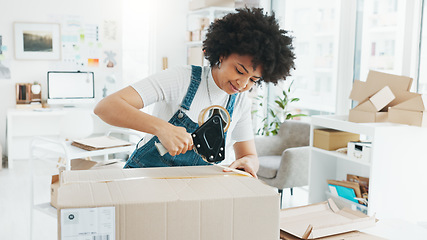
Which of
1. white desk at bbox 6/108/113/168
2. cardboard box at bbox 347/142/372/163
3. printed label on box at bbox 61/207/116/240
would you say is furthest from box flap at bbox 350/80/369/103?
white desk at bbox 6/108/113/168

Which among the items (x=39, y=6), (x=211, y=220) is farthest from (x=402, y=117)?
(x=39, y=6)

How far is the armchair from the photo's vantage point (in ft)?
11.5

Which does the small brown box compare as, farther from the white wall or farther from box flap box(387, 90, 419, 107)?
the white wall

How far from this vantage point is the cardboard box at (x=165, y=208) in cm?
83

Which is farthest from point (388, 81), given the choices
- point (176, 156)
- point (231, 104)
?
point (176, 156)

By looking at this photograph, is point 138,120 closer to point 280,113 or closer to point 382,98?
point 382,98

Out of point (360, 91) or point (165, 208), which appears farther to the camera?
point (360, 91)

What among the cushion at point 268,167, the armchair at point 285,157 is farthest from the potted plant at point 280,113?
the cushion at point 268,167

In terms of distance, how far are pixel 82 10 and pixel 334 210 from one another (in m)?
Answer: 5.15

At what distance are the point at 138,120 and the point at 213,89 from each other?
0.33m

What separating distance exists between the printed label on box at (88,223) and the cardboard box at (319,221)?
520 millimetres

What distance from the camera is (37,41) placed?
558 cm

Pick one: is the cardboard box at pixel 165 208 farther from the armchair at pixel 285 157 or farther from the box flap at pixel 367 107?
the armchair at pixel 285 157

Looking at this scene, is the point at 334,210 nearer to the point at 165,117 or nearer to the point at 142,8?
the point at 165,117
